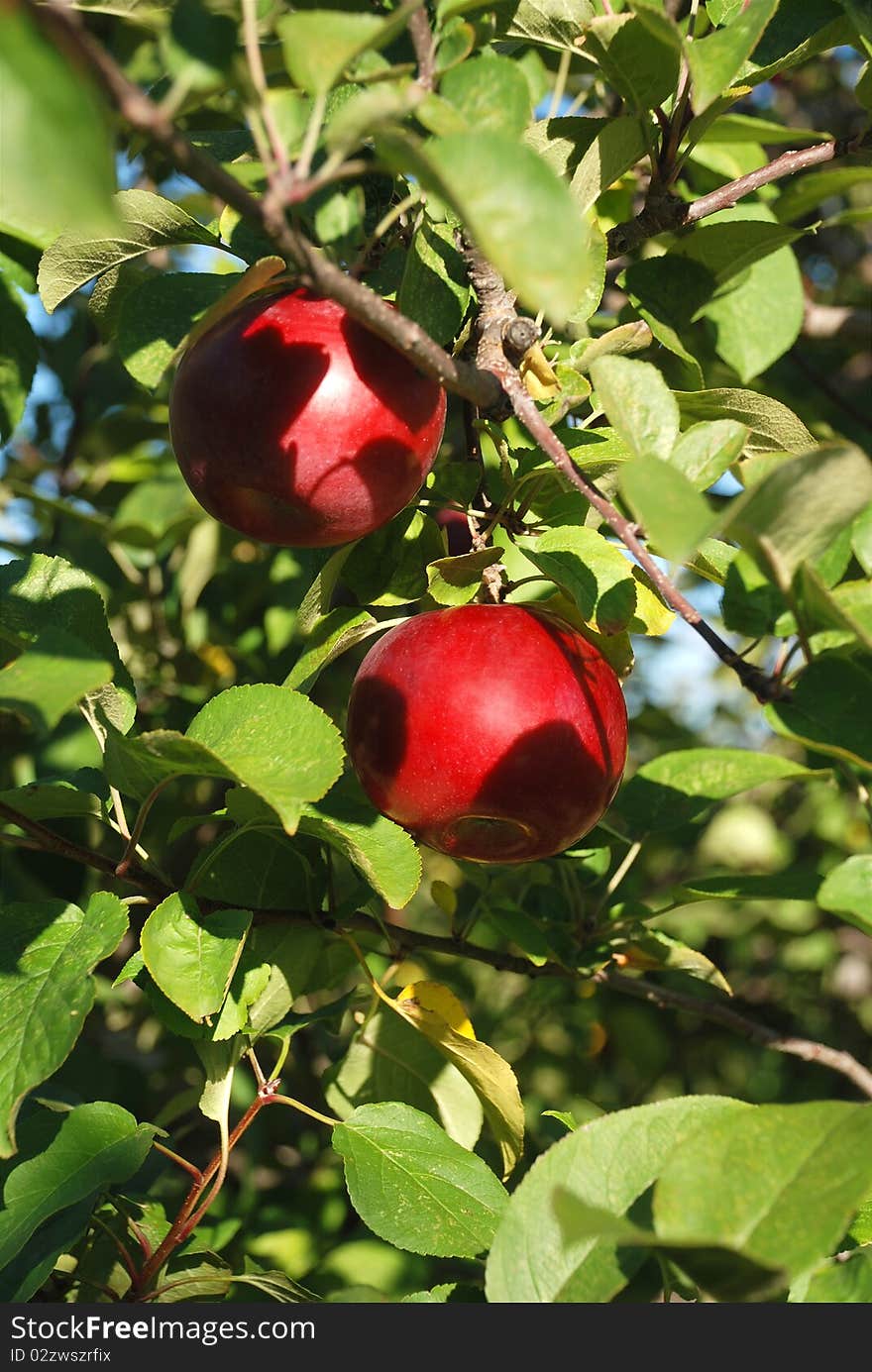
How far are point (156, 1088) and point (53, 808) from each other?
1061 millimetres

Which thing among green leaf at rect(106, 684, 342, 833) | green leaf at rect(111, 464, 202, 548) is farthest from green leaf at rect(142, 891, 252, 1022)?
green leaf at rect(111, 464, 202, 548)

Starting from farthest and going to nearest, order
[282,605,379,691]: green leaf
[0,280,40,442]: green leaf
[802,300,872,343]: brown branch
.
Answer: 1. [802,300,872,343]: brown branch
2. [0,280,40,442]: green leaf
3. [282,605,379,691]: green leaf

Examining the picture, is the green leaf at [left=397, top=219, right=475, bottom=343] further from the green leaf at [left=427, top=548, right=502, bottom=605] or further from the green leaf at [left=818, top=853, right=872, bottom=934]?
the green leaf at [left=818, top=853, right=872, bottom=934]

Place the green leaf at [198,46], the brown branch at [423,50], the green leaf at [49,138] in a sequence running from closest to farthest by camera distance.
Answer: the green leaf at [49,138]
the green leaf at [198,46]
the brown branch at [423,50]

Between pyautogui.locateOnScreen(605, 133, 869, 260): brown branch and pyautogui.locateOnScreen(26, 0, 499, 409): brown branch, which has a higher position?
pyautogui.locateOnScreen(26, 0, 499, 409): brown branch

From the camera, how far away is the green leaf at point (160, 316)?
Result: 864 mm

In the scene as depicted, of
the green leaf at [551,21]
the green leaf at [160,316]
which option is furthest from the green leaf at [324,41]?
the green leaf at [551,21]

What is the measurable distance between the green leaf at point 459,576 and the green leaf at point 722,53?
0.35 m

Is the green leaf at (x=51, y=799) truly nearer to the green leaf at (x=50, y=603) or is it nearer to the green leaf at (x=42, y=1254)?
the green leaf at (x=50, y=603)

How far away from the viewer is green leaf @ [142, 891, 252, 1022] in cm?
82

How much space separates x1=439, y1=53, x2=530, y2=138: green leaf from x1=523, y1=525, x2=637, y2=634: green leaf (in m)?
0.32

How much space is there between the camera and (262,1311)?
2.85 ft

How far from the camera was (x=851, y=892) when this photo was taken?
0.69m

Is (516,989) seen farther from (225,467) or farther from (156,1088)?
(225,467)
